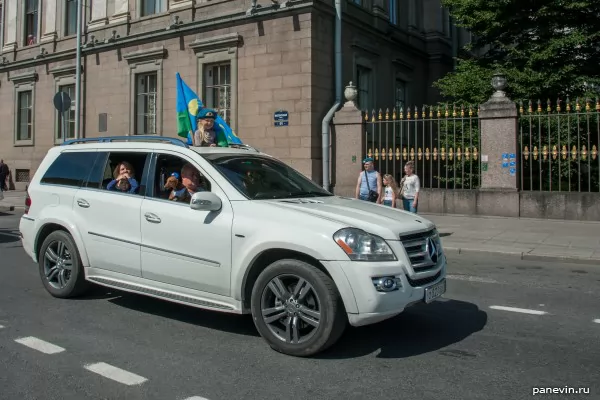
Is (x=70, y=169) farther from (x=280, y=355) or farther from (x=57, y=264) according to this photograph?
(x=280, y=355)

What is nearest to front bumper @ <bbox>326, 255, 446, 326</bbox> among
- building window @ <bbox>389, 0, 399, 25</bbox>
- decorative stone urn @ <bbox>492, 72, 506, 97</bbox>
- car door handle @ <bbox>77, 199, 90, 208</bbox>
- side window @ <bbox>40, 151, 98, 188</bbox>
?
car door handle @ <bbox>77, 199, 90, 208</bbox>

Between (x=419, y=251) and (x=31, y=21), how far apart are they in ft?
90.0

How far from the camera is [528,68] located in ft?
55.3

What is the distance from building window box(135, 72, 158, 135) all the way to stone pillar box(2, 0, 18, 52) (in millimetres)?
9145

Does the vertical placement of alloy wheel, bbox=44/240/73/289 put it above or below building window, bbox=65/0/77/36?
below

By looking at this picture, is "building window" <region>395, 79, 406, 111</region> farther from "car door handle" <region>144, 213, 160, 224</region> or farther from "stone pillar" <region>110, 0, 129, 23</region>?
"car door handle" <region>144, 213, 160, 224</region>

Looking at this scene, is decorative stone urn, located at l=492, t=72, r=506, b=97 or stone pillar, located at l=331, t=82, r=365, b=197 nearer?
decorative stone urn, located at l=492, t=72, r=506, b=97

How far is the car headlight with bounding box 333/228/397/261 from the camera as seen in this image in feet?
14.3

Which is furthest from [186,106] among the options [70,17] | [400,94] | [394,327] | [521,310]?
[70,17]

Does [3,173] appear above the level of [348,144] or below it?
Answer: below

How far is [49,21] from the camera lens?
2536 centimetres

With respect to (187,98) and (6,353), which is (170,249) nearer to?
(6,353)

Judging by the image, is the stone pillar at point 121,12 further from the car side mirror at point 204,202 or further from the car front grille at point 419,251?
the car front grille at point 419,251

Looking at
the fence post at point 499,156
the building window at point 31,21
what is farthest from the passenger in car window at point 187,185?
the building window at point 31,21
